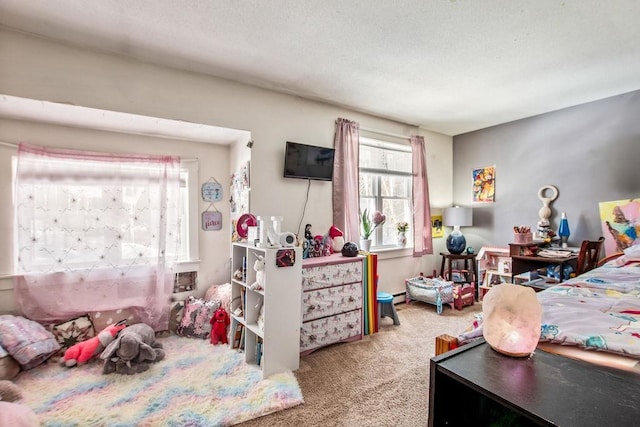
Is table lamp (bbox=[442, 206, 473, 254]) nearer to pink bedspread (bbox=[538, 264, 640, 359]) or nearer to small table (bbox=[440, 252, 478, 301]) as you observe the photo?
small table (bbox=[440, 252, 478, 301])

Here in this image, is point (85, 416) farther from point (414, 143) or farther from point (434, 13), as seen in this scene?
point (414, 143)

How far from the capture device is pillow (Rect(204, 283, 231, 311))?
9.78 feet

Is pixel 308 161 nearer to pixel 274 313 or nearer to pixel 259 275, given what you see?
pixel 259 275

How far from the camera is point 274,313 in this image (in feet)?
7.26

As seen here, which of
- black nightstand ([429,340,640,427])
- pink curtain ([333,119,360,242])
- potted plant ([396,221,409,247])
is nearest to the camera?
black nightstand ([429,340,640,427])

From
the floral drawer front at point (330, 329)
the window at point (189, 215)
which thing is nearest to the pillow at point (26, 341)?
the window at point (189, 215)

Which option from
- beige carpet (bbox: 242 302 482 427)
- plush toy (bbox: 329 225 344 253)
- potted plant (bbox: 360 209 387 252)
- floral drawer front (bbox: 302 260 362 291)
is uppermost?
potted plant (bbox: 360 209 387 252)

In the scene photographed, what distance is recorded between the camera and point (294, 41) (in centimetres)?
219

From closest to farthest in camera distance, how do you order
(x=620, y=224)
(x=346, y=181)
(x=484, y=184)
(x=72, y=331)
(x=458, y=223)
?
(x=72, y=331) → (x=620, y=224) → (x=346, y=181) → (x=458, y=223) → (x=484, y=184)

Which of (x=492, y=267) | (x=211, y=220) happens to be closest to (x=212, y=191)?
(x=211, y=220)

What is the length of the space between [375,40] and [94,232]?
295 centimetres

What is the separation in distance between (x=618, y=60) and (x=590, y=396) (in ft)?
9.88

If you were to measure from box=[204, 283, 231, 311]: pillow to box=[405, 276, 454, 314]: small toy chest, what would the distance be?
2.35m

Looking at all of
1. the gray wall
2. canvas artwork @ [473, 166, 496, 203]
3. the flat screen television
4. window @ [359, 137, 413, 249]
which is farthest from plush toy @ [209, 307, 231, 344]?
canvas artwork @ [473, 166, 496, 203]
